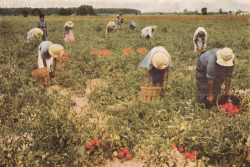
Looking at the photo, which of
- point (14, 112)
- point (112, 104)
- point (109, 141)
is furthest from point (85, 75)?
point (109, 141)

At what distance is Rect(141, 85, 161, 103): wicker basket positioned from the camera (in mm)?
4059

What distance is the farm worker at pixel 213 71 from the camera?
3285 mm

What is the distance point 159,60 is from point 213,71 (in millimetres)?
892

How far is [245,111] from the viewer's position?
3553 mm

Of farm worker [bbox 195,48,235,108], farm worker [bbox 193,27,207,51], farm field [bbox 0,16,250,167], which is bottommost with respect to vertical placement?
farm field [bbox 0,16,250,167]

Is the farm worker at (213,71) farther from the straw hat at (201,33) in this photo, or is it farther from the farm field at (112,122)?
the straw hat at (201,33)

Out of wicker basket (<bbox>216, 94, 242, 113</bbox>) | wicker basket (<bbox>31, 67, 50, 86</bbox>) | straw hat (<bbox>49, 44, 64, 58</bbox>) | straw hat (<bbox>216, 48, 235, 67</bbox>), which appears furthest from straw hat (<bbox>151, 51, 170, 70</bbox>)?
wicker basket (<bbox>31, 67, 50, 86</bbox>)

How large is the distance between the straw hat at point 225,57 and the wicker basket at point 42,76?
3.68 metres

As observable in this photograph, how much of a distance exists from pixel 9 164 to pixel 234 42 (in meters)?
9.56

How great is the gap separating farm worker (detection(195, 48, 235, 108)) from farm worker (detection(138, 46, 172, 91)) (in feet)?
1.98

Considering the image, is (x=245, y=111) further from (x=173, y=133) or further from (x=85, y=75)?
(x=85, y=75)

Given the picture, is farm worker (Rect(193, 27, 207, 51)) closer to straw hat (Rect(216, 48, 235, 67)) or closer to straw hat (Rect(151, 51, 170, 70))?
straw hat (Rect(151, 51, 170, 70))

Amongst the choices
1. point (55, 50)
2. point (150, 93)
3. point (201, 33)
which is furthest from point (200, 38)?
point (55, 50)

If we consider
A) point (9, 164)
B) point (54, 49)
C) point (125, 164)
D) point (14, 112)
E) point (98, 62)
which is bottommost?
point (125, 164)
